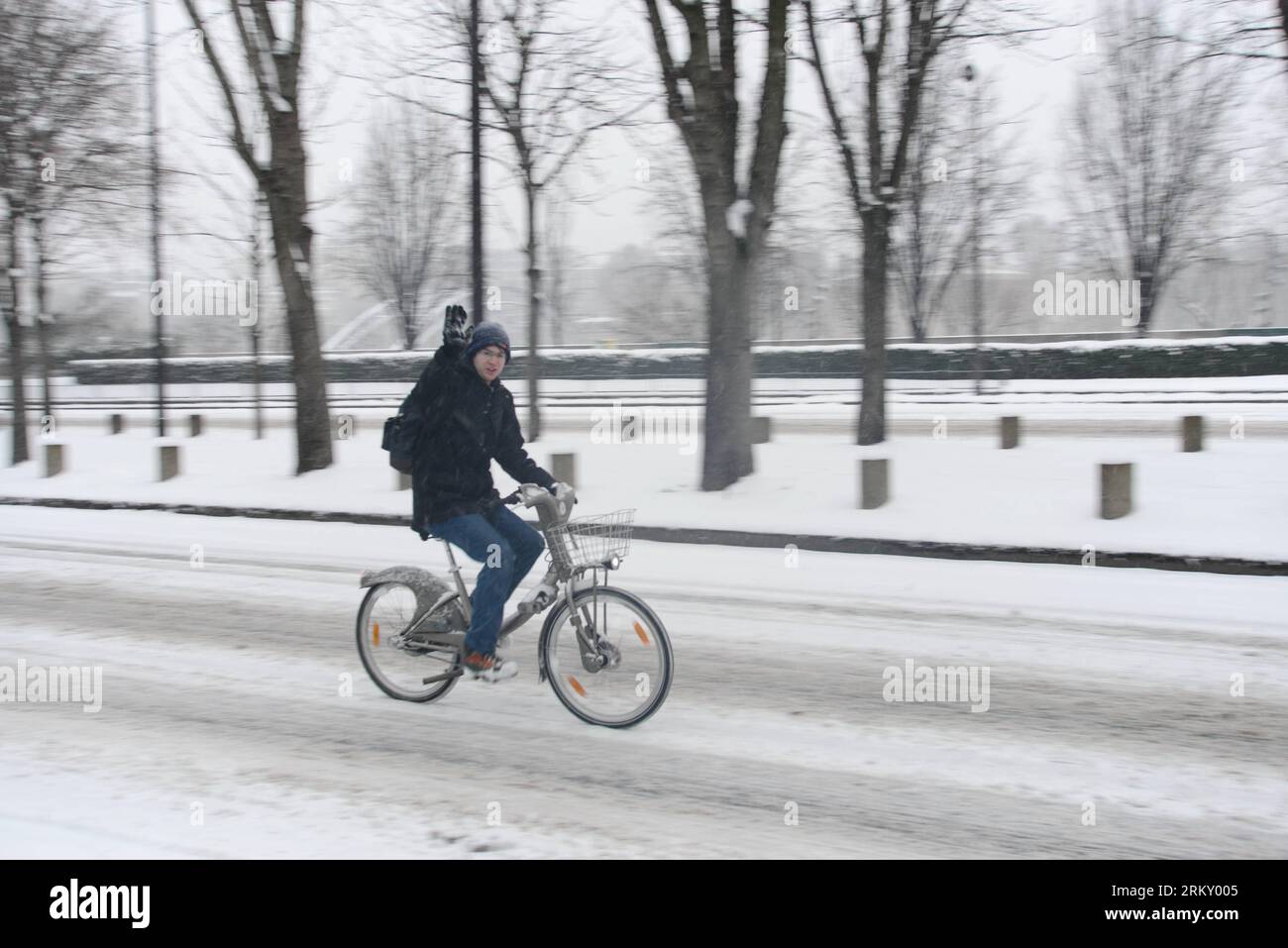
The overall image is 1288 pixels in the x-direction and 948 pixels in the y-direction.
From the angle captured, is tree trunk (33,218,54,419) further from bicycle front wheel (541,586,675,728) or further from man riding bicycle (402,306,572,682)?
bicycle front wheel (541,586,675,728)

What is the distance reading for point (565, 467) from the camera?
50.1 ft

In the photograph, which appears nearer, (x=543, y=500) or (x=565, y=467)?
(x=543, y=500)

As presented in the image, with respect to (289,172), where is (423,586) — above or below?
below

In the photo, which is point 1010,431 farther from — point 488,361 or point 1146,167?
point 1146,167

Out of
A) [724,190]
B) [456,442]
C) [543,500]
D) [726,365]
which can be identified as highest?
[724,190]

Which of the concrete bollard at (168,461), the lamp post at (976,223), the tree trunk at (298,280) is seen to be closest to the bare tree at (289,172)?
the tree trunk at (298,280)

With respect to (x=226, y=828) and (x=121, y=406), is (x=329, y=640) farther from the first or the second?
(x=121, y=406)

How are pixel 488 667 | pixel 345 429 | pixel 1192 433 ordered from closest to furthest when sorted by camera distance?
pixel 488 667 → pixel 1192 433 → pixel 345 429

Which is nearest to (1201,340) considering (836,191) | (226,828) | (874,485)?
(836,191)

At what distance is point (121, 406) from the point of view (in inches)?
1610

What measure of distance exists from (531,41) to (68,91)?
818cm

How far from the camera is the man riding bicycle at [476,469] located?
19.8 ft

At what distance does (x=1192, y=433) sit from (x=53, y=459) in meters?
17.4

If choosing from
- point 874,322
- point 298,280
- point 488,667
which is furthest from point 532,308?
point 488,667
